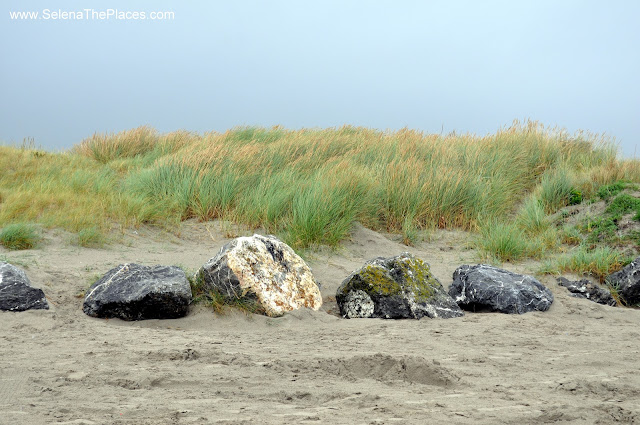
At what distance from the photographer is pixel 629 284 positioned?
6.39 meters

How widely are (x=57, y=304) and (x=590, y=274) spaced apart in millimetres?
5699

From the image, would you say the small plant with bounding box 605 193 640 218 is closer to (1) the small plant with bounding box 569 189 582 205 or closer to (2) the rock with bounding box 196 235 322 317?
(1) the small plant with bounding box 569 189 582 205

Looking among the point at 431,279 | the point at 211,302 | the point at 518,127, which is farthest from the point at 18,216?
the point at 518,127

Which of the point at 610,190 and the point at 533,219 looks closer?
the point at 533,219

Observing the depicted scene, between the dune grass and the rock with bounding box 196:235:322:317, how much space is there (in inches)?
58.9

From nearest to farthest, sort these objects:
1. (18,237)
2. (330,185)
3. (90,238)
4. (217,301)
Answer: (217,301) < (18,237) < (90,238) < (330,185)

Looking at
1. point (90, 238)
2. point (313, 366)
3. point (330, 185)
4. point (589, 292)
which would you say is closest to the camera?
point (313, 366)

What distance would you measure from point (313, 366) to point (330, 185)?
4.43 metres

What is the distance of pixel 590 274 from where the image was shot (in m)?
6.86

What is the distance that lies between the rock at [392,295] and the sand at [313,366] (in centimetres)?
21

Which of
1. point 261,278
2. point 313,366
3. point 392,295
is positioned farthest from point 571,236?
point 313,366

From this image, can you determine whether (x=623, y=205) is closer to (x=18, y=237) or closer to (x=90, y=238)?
(x=90, y=238)

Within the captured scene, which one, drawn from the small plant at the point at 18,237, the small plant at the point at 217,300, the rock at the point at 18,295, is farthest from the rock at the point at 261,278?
the small plant at the point at 18,237

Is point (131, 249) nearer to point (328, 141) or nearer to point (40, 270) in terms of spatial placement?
point (40, 270)
